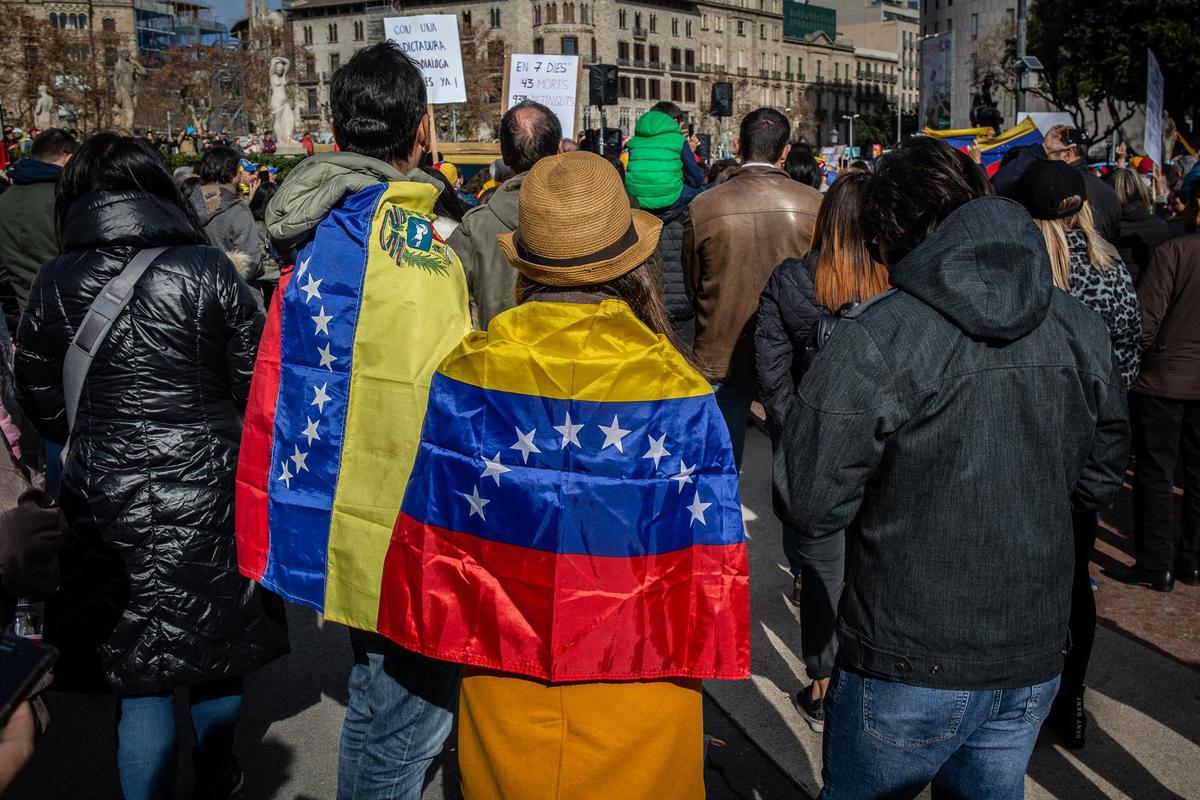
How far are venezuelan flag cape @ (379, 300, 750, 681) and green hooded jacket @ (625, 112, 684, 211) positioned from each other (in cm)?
446

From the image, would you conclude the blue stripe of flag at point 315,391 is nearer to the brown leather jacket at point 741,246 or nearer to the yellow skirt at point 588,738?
the yellow skirt at point 588,738

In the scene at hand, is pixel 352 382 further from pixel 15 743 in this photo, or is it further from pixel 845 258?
pixel 845 258

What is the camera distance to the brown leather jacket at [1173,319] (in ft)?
17.1

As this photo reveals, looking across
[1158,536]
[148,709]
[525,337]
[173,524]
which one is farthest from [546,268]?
[1158,536]

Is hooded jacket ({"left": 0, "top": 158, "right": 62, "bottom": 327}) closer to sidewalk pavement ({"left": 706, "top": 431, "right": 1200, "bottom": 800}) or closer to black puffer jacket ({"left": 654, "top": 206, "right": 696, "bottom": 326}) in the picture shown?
black puffer jacket ({"left": 654, "top": 206, "right": 696, "bottom": 326})

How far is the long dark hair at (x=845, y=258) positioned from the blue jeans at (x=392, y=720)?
1813mm

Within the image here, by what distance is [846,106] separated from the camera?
139875 millimetres

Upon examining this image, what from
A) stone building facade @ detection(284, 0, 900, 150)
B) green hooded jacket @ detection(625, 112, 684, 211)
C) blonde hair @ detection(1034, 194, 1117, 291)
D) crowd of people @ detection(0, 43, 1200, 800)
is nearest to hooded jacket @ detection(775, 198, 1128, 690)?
crowd of people @ detection(0, 43, 1200, 800)

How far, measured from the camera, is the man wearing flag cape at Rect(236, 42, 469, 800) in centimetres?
272

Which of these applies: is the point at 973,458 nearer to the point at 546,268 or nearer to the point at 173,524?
the point at 546,268

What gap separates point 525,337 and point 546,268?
6.5 inches

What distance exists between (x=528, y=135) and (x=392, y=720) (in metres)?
2.59

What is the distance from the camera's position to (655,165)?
6.66 m

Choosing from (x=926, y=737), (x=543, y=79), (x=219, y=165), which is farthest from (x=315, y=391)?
(x=543, y=79)
